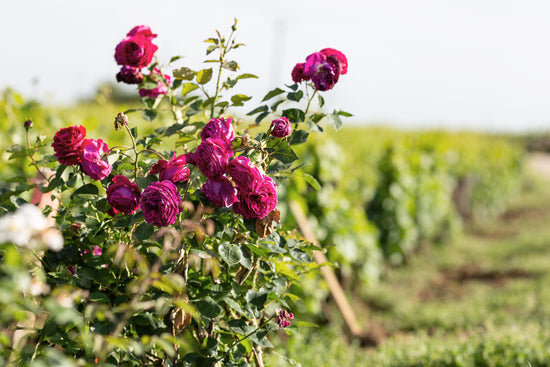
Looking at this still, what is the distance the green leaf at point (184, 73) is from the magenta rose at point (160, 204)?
64cm

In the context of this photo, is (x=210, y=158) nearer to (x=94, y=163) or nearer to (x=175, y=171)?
(x=175, y=171)

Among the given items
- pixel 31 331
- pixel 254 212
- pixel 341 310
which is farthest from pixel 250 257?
pixel 341 310

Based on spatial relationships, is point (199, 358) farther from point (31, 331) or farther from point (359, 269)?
point (359, 269)

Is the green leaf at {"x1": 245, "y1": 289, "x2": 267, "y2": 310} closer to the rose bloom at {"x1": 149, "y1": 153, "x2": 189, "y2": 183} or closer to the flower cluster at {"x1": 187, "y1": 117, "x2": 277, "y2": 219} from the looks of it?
the flower cluster at {"x1": 187, "y1": 117, "x2": 277, "y2": 219}

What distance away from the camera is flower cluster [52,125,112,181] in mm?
1641

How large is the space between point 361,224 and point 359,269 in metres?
0.63

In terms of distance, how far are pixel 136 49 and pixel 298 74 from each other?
2.03 ft

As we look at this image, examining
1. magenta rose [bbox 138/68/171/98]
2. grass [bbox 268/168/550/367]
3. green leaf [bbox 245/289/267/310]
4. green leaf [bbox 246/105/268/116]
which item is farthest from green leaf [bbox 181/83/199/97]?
grass [bbox 268/168/550/367]

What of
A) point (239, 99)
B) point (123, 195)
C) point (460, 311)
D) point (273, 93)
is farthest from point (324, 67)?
point (460, 311)

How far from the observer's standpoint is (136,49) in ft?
6.21

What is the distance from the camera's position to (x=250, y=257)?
1691mm

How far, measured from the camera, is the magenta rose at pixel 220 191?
1.53m

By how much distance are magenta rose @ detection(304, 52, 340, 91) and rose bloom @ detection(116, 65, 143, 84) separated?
2.32 feet

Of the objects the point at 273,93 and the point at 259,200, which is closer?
the point at 259,200
